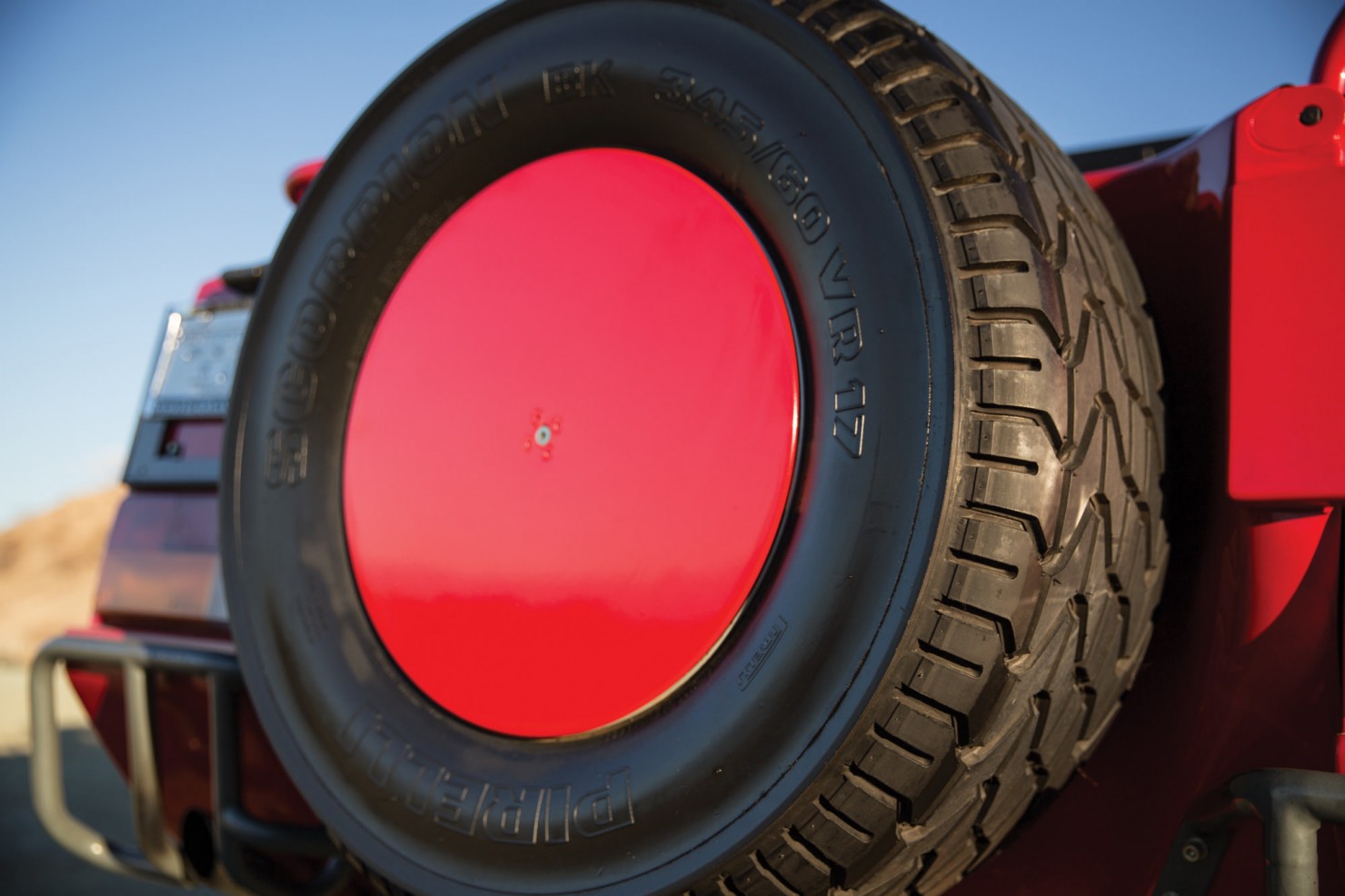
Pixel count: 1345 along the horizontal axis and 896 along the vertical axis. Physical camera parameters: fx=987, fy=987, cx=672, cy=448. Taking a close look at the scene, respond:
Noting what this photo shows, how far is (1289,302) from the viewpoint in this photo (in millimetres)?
972

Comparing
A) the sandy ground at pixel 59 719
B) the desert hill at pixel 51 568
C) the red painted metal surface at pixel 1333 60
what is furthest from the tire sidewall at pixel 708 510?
the desert hill at pixel 51 568

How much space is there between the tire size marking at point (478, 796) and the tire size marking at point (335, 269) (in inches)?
16.2

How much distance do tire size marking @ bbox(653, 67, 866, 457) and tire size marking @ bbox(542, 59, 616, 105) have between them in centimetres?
8

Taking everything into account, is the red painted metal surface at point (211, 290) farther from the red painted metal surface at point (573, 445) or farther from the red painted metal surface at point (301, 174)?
the red painted metal surface at point (573, 445)

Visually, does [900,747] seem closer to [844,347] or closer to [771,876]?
[771,876]

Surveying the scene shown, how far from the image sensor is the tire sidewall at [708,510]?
94cm

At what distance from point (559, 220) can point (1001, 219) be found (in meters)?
0.56

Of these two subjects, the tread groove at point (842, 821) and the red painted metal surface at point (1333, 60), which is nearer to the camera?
the tread groove at point (842, 821)

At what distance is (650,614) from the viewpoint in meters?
1.08

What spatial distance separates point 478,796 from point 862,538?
1.80ft

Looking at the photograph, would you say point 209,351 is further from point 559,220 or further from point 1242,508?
point 1242,508

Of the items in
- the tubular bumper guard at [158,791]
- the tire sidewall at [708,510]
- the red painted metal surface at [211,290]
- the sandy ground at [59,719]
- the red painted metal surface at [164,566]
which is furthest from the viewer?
the sandy ground at [59,719]

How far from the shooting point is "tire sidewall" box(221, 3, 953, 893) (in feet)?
3.07

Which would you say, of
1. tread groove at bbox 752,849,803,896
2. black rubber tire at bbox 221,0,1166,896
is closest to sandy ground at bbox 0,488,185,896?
black rubber tire at bbox 221,0,1166,896
